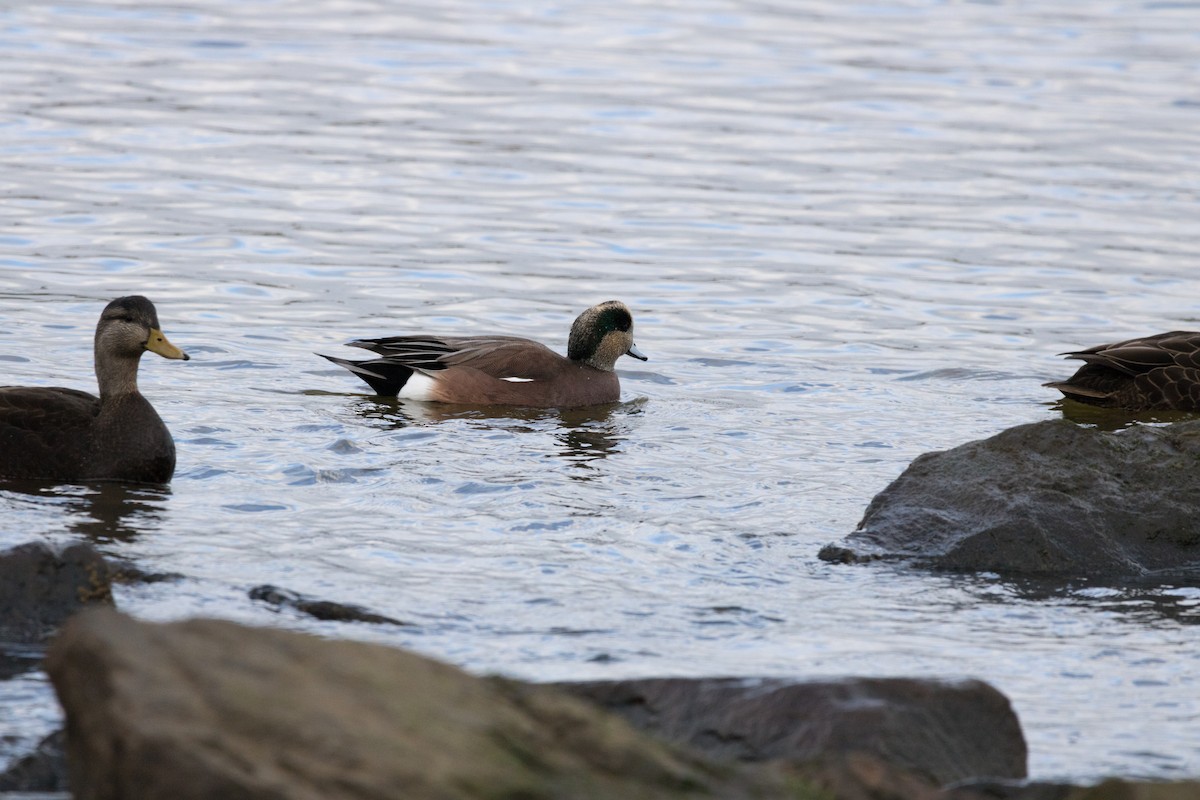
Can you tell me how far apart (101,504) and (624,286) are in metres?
7.01

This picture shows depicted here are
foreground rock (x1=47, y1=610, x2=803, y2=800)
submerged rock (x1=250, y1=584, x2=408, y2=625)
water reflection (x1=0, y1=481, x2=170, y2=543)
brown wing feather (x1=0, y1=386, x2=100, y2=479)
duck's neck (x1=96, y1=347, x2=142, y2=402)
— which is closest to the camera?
foreground rock (x1=47, y1=610, x2=803, y2=800)

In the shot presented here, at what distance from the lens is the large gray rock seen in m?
4.80

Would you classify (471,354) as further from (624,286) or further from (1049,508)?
(1049,508)

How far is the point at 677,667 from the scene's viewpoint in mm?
6023

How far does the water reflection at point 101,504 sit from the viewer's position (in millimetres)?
7719

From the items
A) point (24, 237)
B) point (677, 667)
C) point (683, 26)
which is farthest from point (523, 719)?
point (683, 26)

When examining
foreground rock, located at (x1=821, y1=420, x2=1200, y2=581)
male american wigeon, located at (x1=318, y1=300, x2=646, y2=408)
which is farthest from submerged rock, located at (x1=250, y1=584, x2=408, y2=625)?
male american wigeon, located at (x1=318, y1=300, x2=646, y2=408)

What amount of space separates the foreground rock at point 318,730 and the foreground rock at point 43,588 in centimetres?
192

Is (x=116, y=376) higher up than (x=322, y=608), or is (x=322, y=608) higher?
(x=116, y=376)

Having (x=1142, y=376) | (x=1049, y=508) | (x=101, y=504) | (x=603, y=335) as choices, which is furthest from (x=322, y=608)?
(x=1142, y=376)

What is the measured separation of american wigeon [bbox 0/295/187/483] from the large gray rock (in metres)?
4.31

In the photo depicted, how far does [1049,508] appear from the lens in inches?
300

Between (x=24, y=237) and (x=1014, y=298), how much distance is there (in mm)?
8826

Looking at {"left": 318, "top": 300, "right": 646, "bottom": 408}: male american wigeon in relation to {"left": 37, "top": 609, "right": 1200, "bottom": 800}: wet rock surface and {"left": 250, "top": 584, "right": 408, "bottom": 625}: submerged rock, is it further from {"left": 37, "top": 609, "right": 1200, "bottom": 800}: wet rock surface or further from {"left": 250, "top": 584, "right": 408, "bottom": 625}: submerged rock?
{"left": 37, "top": 609, "right": 1200, "bottom": 800}: wet rock surface
